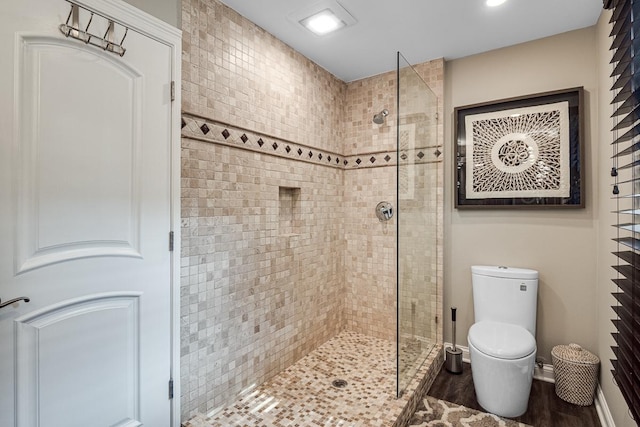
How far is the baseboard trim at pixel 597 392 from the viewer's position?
5.99 feet

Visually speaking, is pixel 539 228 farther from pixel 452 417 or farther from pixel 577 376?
pixel 452 417

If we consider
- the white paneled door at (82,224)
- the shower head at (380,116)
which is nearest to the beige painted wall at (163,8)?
the white paneled door at (82,224)

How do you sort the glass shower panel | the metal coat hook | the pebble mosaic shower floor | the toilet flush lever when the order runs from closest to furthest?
the toilet flush lever
the metal coat hook
the pebble mosaic shower floor
the glass shower panel

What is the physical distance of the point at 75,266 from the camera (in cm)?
135

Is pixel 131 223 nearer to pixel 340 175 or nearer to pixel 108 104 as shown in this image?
pixel 108 104

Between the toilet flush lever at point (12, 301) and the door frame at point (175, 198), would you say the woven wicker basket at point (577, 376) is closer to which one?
the door frame at point (175, 198)

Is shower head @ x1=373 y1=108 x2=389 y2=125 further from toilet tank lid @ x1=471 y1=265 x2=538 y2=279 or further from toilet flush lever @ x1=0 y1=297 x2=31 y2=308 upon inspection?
toilet flush lever @ x1=0 y1=297 x2=31 y2=308

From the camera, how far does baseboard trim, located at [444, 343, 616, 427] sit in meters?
1.83

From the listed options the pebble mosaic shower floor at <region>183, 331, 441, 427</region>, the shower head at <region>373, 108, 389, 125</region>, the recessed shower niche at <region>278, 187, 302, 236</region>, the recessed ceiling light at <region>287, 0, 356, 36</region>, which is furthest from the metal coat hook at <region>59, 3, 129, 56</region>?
the shower head at <region>373, 108, 389, 125</region>

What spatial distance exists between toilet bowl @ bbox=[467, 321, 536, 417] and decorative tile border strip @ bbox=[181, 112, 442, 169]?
1.22 meters

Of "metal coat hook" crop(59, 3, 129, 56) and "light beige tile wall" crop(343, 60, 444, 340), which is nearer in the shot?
"metal coat hook" crop(59, 3, 129, 56)

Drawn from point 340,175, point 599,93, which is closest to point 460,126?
point 599,93

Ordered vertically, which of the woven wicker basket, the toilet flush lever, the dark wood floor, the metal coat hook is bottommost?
the dark wood floor

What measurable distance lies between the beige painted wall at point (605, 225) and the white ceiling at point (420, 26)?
11.5 inches
